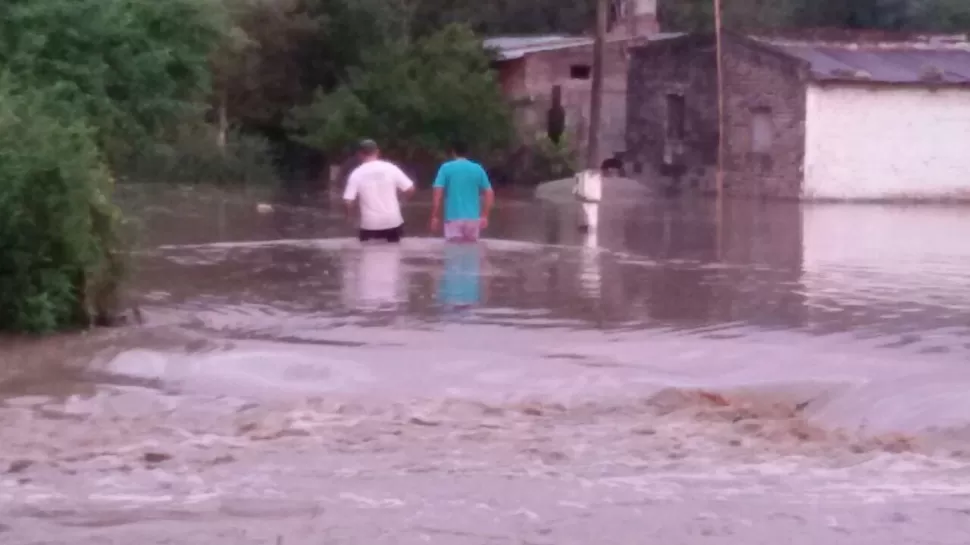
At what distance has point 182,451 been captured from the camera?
27.7 ft

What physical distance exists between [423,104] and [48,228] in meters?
30.8

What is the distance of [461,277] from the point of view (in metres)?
16.3

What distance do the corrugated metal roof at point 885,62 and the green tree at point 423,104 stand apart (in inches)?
332

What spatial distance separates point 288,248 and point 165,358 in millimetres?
8669

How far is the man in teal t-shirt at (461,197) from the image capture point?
18.4m

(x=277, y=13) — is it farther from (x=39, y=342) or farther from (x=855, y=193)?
(x=39, y=342)

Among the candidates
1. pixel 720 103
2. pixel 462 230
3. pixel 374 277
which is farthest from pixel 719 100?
pixel 374 277

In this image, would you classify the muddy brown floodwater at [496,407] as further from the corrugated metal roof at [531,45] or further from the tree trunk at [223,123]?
the tree trunk at [223,123]

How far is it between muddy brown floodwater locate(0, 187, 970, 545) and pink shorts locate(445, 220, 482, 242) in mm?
574

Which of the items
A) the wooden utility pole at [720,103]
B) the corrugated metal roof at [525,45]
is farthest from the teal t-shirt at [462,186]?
the corrugated metal roof at [525,45]

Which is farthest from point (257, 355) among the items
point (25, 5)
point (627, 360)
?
point (25, 5)

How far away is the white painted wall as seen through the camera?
121 feet

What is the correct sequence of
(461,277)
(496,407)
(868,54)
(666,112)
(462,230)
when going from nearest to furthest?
1. (496,407)
2. (461,277)
3. (462,230)
4. (868,54)
5. (666,112)

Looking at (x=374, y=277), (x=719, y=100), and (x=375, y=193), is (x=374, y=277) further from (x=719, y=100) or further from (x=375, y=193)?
(x=719, y=100)
